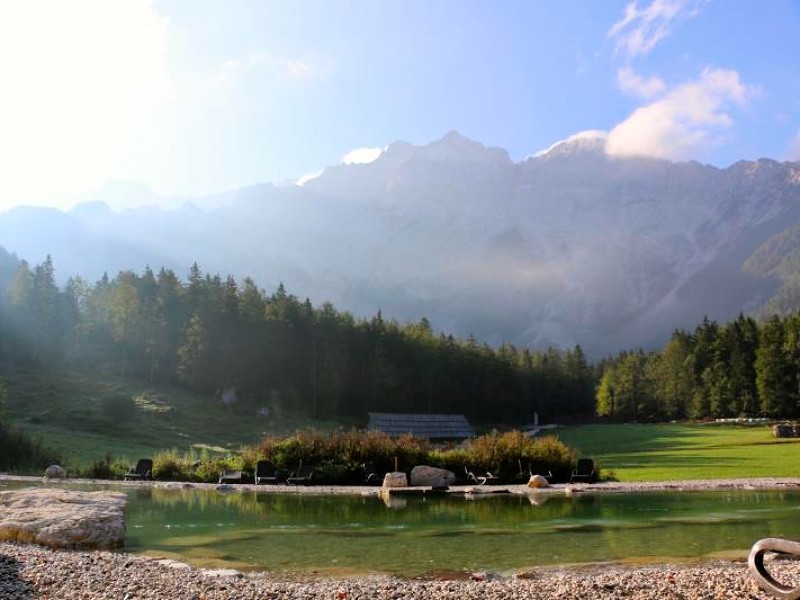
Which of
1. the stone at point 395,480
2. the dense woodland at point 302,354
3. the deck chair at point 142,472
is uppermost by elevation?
the dense woodland at point 302,354

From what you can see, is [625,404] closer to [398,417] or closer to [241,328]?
[398,417]

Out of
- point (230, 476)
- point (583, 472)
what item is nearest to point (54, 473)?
point (230, 476)

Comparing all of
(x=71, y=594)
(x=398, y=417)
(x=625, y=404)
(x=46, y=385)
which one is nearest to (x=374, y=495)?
(x=71, y=594)

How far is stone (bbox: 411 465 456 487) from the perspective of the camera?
22344 millimetres

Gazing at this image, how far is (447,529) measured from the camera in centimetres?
1359

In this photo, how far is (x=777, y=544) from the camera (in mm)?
6941

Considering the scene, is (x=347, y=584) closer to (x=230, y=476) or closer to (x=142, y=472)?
(x=230, y=476)

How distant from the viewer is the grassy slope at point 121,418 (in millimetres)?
39438

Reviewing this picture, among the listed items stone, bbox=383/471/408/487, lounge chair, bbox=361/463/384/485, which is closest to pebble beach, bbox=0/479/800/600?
stone, bbox=383/471/408/487

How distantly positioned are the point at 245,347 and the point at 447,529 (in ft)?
193

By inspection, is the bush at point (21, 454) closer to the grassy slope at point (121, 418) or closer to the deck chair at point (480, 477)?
the grassy slope at point (121, 418)

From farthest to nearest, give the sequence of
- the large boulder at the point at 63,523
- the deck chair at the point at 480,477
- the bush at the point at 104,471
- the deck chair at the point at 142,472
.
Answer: the bush at the point at 104,471 → the deck chair at the point at 142,472 → the deck chair at the point at 480,477 → the large boulder at the point at 63,523

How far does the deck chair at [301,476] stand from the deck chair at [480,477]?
214 inches

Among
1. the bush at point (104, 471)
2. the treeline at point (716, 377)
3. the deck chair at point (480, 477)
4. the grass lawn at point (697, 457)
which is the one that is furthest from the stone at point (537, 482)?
the treeline at point (716, 377)
